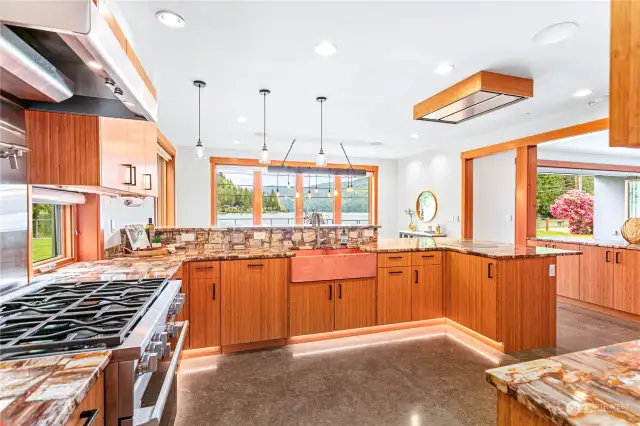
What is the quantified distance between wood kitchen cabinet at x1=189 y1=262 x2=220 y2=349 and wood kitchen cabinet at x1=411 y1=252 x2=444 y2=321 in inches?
77.6

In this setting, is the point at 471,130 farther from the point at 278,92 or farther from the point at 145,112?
the point at 145,112

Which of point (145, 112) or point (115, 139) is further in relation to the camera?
point (115, 139)

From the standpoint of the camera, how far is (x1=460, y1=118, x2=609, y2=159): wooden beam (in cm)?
372

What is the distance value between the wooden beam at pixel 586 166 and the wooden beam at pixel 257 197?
5.55 m

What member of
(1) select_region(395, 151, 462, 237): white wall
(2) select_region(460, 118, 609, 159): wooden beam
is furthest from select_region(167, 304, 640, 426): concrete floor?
(1) select_region(395, 151, 462, 237): white wall

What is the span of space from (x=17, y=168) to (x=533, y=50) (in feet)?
11.4

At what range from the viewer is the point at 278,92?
3.46 m

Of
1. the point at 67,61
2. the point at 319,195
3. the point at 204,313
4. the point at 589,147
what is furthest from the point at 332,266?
the point at 589,147

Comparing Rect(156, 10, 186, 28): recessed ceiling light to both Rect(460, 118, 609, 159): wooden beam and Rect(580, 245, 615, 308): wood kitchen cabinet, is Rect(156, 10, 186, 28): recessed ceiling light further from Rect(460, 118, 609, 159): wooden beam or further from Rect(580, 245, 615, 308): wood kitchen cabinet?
Rect(580, 245, 615, 308): wood kitchen cabinet

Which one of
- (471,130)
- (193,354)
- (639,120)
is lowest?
(193,354)

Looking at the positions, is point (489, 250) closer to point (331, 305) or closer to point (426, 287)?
point (426, 287)

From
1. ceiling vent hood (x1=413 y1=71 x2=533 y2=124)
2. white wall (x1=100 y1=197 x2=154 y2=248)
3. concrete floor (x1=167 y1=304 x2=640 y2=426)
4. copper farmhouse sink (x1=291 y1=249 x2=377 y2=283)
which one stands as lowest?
concrete floor (x1=167 y1=304 x2=640 y2=426)

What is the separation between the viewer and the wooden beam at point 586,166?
5953 millimetres

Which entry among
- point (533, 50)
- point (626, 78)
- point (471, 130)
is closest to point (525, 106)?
point (471, 130)
